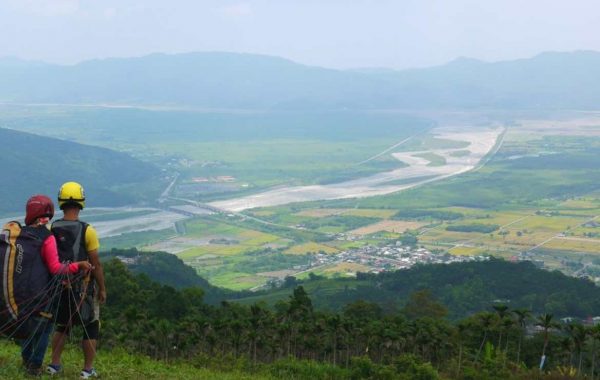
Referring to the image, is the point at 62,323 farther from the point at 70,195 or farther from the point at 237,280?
the point at 237,280

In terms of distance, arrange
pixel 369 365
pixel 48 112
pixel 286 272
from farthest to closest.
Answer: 1. pixel 48 112
2. pixel 286 272
3. pixel 369 365

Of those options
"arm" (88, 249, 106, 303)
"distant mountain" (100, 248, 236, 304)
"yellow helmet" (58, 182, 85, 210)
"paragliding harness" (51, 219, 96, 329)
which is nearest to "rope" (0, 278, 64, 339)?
"paragliding harness" (51, 219, 96, 329)

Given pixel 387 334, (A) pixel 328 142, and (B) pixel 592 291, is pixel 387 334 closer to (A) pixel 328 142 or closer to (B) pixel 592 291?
(B) pixel 592 291

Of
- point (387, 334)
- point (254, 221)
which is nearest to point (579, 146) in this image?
point (254, 221)

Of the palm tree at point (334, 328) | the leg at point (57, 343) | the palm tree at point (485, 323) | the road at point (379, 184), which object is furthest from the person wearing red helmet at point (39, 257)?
the road at point (379, 184)

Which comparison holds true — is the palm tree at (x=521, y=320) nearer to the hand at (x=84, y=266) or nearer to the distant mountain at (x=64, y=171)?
the hand at (x=84, y=266)

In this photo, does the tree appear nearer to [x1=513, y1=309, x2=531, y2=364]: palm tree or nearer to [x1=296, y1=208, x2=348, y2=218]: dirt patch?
[x1=513, y1=309, x2=531, y2=364]: palm tree

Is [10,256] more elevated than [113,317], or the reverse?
[10,256]
